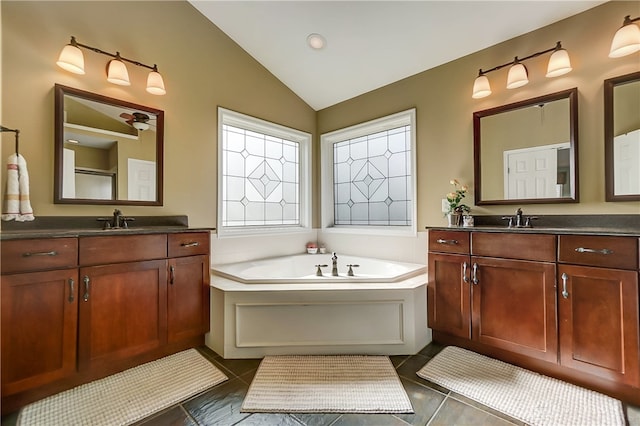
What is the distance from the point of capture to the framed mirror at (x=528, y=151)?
205 cm

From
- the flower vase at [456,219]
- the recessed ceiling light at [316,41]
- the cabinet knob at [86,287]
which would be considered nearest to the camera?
the cabinet knob at [86,287]

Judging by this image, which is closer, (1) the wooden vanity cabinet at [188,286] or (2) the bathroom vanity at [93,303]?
(2) the bathroom vanity at [93,303]

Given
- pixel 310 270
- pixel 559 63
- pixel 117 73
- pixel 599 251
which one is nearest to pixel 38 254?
pixel 117 73

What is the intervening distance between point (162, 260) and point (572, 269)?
8.61ft

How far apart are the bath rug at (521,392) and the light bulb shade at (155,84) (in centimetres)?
279

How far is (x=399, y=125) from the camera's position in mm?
2998

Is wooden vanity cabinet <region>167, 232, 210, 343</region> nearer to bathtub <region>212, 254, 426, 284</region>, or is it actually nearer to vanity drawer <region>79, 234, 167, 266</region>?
vanity drawer <region>79, 234, 167, 266</region>

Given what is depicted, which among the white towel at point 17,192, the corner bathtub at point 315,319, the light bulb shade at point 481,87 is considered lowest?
the corner bathtub at point 315,319

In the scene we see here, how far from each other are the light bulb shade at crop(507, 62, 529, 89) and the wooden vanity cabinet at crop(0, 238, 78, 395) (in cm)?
315

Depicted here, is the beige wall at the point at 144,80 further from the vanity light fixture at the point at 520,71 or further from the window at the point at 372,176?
the vanity light fixture at the point at 520,71

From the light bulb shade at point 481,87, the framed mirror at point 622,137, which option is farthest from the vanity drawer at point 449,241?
the light bulb shade at point 481,87

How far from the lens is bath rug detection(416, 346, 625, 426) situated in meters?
1.47

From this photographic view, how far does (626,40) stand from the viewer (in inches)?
68.1

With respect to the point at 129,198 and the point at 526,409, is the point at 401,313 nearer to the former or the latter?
the point at 526,409
